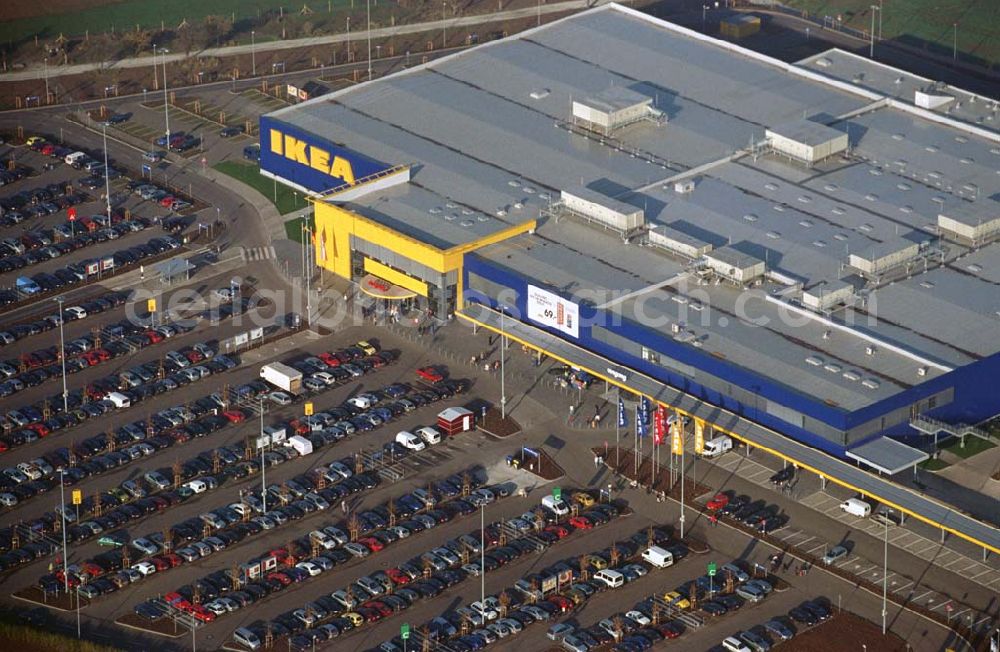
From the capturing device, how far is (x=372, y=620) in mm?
165875

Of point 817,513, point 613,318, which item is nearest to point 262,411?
point 613,318

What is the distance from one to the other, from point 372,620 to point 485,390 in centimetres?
3703

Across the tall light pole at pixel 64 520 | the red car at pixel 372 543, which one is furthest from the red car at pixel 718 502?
the tall light pole at pixel 64 520

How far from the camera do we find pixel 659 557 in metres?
172

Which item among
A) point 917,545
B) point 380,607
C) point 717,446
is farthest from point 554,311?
point 917,545

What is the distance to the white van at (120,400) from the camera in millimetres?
196125

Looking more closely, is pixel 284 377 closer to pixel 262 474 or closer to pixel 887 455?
pixel 262 474

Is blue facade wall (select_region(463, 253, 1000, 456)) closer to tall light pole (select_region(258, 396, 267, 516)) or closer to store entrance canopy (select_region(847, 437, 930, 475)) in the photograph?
store entrance canopy (select_region(847, 437, 930, 475))

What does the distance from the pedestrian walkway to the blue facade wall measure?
4515 mm

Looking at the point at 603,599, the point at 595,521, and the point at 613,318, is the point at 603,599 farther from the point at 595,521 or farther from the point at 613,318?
the point at 613,318

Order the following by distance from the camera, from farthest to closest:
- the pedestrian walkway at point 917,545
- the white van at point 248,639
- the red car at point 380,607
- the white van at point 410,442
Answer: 1. the white van at point 410,442
2. the pedestrian walkway at point 917,545
3. the red car at point 380,607
4. the white van at point 248,639

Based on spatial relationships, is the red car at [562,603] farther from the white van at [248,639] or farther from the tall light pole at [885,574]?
the tall light pole at [885,574]

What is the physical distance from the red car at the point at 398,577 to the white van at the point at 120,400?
1454 inches

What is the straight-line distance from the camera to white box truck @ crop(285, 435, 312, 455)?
618 feet
